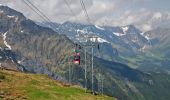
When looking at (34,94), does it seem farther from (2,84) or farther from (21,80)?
(21,80)

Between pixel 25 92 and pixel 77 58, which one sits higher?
pixel 77 58

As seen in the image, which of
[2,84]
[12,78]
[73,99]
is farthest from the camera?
[12,78]

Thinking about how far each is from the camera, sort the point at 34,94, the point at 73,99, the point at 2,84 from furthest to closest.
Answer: the point at 2,84 → the point at 73,99 → the point at 34,94

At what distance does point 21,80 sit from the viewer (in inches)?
4252

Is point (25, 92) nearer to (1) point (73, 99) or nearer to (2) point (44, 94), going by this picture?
(2) point (44, 94)

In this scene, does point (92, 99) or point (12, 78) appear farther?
point (12, 78)

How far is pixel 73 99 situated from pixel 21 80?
26318 mm

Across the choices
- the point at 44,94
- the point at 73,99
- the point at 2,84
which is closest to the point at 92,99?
the point at 73,99

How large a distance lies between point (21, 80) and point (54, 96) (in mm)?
27320

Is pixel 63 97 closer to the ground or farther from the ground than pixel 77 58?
closer to the ground

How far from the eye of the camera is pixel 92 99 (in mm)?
95812

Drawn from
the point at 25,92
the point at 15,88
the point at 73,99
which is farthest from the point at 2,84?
the point at 73,99

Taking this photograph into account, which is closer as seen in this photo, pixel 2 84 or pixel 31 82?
pixel 2 84

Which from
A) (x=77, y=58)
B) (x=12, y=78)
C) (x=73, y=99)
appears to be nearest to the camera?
(x=73, y=99)
